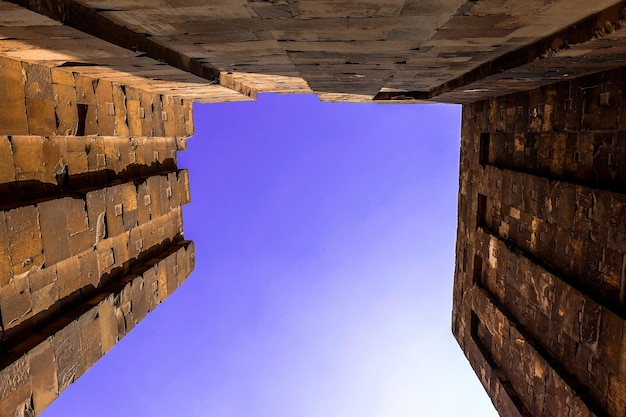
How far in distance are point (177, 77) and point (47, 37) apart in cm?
233

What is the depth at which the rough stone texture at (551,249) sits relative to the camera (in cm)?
535

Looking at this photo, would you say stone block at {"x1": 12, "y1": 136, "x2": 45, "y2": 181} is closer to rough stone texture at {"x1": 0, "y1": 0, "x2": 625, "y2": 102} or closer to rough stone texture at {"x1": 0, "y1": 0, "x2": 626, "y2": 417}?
rough stone texture at {"x1": 0, "y1": 0, "x2": 626, "y2": 417}

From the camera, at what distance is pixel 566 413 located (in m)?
5.94

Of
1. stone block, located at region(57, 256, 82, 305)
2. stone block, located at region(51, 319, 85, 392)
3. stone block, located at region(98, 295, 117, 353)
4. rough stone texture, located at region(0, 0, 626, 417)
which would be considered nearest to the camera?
rough stone texture, located at region(0, 0, 626, 417)

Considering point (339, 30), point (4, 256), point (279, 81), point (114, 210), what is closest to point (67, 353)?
point (4, 256)

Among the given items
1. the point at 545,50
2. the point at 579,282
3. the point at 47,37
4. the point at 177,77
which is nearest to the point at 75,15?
the point at 47,37

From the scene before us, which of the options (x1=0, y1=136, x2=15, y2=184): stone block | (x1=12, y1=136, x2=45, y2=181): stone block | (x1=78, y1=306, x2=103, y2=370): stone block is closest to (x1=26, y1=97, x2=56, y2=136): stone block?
(x1=12, y1=136, x2=45, y2=181): stone block

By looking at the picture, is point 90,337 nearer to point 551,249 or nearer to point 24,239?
point 24,239

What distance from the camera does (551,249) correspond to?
6730 mm

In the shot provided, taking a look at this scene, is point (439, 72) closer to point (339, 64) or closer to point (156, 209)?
point (339, 64)

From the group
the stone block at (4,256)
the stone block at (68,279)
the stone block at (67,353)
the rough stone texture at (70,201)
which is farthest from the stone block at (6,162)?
the stone block at (67,353)

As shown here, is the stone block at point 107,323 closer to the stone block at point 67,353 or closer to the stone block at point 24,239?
the stone block at point 67,353

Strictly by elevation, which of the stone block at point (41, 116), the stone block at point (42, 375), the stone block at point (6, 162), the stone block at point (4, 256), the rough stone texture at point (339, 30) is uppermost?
the rough stone texture at point (339, 30)

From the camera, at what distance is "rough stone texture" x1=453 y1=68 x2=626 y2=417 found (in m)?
5.35
